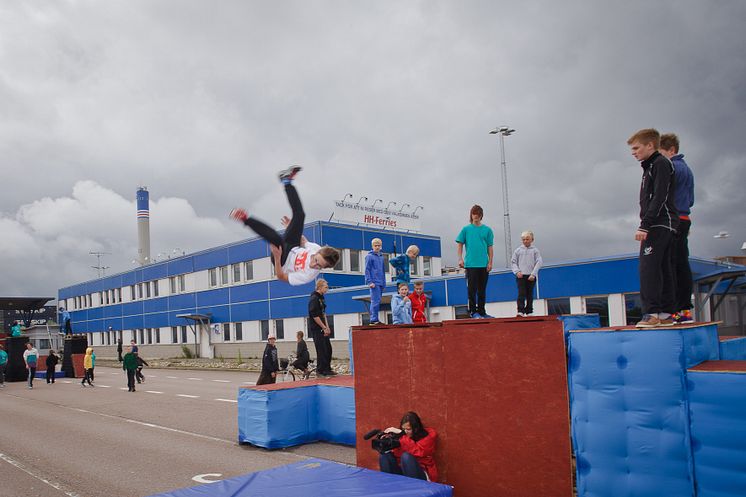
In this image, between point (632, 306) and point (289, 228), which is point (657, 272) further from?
point (632, 306)

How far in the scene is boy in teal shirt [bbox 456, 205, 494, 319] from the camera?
356 inches

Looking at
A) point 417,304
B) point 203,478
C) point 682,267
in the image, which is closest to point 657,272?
point 682,267

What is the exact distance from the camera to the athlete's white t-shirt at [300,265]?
6.12 meters

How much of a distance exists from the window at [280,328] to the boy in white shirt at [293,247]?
3173cm

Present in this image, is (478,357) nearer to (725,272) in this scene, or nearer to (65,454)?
(65,454)

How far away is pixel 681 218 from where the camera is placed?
6258mm

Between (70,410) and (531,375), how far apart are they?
15726 millimetres

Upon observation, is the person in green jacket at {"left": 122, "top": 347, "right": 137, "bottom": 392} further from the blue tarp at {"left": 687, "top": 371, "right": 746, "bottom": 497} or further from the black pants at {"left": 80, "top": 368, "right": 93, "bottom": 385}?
the blue tarp at {"left": 687, "top": 371, "right": 746, "bottom": 497}

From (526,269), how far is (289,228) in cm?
516

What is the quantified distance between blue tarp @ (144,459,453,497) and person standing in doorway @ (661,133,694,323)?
129 inches

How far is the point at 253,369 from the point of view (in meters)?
31.7

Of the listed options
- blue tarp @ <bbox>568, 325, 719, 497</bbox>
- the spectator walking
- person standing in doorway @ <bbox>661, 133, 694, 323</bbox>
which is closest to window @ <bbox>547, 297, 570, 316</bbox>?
the spectator walking

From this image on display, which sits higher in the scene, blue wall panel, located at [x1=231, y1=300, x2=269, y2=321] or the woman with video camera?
blue wall panel, located at [x1=231, y1=300, x2=269, y2=321]

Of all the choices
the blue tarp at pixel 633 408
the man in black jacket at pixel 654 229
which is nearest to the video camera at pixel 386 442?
the blue tarp at pixel 633 408
